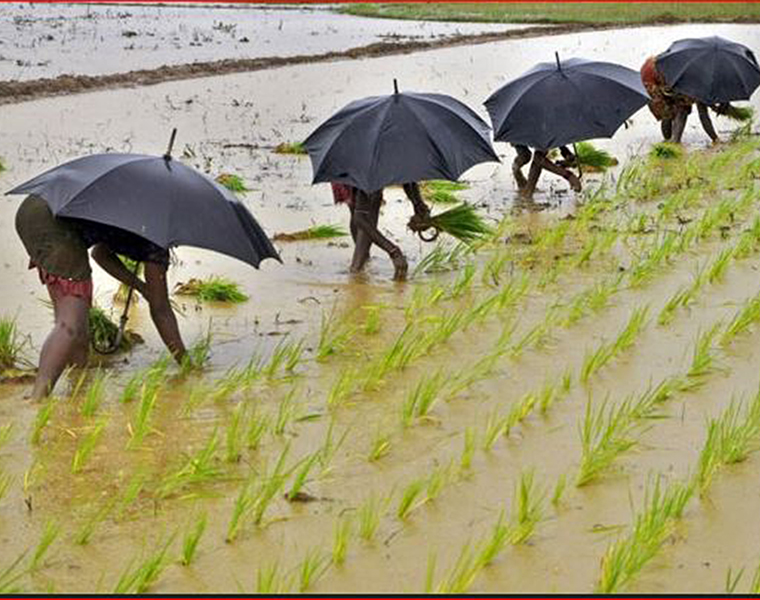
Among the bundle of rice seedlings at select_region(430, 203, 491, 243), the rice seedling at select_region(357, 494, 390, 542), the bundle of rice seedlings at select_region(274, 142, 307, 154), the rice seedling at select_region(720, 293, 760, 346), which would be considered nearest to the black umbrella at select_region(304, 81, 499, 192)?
the bundle of rice seedlings at select_region(430, 203, 491, 243)

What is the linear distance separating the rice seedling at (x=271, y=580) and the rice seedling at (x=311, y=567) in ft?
0.13

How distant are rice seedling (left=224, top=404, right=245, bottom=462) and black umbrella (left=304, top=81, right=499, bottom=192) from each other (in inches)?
89.4

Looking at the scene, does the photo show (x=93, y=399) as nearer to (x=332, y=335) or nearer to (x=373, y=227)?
(x=332, y=335)

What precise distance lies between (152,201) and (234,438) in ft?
3.42

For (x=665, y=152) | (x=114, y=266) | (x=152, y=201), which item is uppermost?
(x=152, y=201)

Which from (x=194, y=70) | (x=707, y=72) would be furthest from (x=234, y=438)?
(x=194, y=70)

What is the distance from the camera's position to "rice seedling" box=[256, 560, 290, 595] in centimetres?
341

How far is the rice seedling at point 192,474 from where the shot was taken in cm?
405

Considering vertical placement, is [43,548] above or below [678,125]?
above

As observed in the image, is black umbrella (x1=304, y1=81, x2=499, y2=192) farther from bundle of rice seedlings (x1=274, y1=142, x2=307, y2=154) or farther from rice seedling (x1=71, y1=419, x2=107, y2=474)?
bundle of rice seedlings (x1=274, y1=142, x2=307, y2=154)

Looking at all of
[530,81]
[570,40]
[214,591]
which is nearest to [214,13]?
[570,40]

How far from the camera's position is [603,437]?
4.46 meters

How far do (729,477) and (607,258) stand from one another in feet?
11.1

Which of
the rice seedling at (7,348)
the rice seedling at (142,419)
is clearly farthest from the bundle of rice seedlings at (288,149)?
the rice seedling at (142,419)
